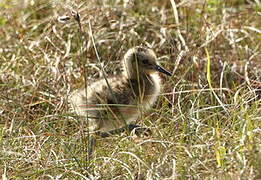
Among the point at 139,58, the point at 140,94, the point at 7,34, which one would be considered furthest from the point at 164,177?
the point at 7,34

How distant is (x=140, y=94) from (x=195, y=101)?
0.88 feet

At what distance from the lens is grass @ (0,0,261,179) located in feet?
9.53

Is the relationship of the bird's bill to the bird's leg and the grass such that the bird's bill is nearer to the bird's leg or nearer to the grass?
the grass

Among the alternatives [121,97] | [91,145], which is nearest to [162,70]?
[121,97]

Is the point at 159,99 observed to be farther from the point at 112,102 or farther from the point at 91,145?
the point at 91,145

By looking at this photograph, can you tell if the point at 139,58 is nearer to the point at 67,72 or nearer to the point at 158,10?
the point at 67,72

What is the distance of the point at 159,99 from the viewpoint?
12.2ft

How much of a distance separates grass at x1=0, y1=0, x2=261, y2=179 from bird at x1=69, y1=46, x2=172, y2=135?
66 mm

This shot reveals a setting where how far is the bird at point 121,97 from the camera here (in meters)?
3.42

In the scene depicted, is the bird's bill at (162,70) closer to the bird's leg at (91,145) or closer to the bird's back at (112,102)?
the bird's back at (112,102)

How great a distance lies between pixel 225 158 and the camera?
278cm

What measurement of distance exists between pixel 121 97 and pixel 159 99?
30 cm

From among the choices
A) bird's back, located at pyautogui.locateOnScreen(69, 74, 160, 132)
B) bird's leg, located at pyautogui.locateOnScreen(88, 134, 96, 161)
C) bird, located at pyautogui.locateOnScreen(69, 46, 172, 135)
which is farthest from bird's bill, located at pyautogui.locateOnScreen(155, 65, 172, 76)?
bird's leg, located at pyautogui.locateOnScreen(88, 134, 96, 161)

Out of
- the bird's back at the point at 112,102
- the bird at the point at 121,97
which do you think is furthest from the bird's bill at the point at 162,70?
the bird's back at the point at 112,102
